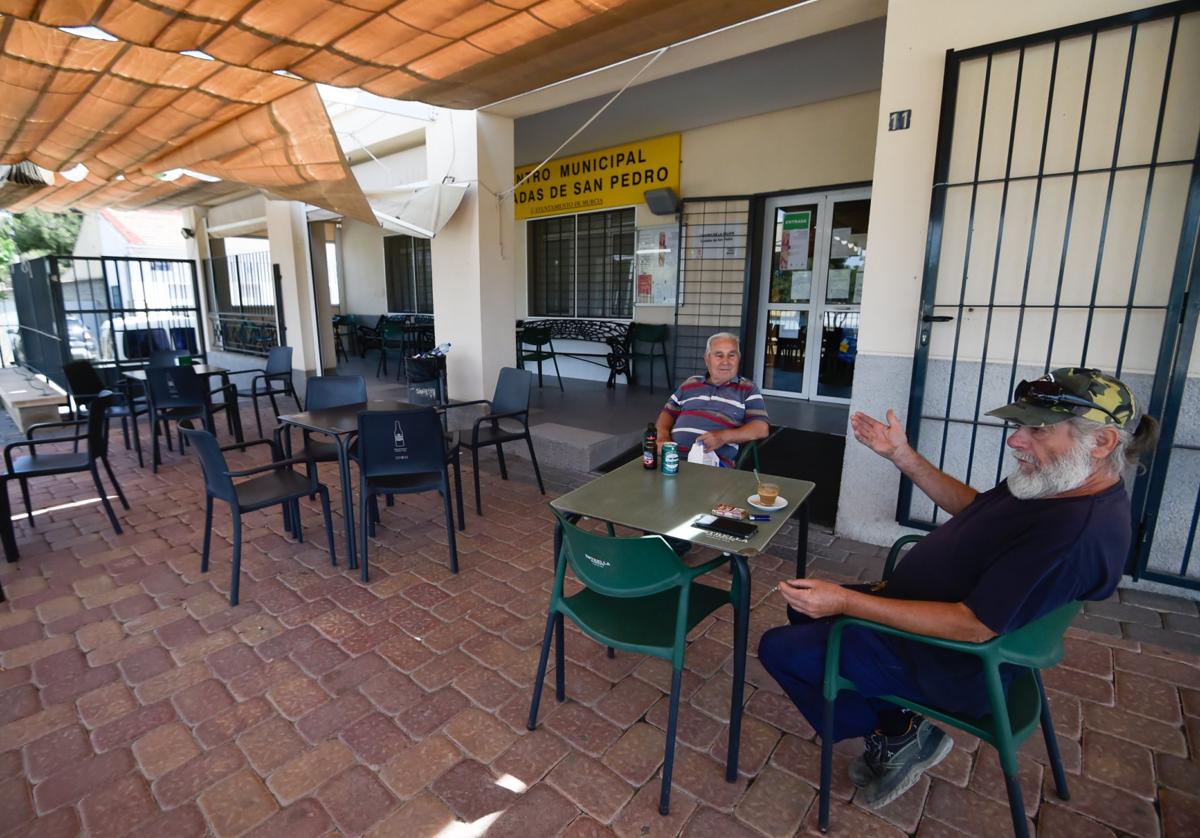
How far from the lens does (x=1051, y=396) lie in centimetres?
147

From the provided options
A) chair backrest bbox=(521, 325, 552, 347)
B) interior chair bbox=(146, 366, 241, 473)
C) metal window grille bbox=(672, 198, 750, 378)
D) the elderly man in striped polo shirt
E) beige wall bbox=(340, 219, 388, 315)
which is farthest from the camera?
beige wall bbox=(340, 219, 388, 315)

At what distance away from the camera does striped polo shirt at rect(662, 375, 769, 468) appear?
321cm

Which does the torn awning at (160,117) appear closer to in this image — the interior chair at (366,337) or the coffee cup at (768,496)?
the coffee cup at (768,496)

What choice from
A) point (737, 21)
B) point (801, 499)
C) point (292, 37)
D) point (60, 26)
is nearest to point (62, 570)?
point (60, 26)

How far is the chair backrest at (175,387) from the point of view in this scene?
488 cm

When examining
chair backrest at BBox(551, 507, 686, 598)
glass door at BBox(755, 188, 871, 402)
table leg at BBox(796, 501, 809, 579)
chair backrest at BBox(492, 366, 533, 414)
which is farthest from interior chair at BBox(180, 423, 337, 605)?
glass door at BBox(755, 188, 871, 402)

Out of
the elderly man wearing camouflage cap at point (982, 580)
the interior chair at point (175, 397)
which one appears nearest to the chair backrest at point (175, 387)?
the interior chair at point (175, 397)

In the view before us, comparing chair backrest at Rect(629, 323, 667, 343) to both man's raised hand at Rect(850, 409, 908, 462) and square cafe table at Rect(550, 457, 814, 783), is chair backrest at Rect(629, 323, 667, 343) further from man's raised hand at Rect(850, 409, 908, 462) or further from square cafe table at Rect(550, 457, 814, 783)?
man's raised hand at Rect(850, 409, 908, 462)

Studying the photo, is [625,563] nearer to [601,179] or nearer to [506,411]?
[506,411]

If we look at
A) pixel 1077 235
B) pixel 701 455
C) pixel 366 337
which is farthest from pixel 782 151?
→ pixel 366 337

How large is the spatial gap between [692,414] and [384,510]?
7.38 feet

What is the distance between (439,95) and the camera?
4223 mm

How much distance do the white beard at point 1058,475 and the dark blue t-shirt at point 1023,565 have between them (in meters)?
0.03

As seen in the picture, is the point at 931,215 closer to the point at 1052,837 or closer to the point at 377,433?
the point at 1052,837
